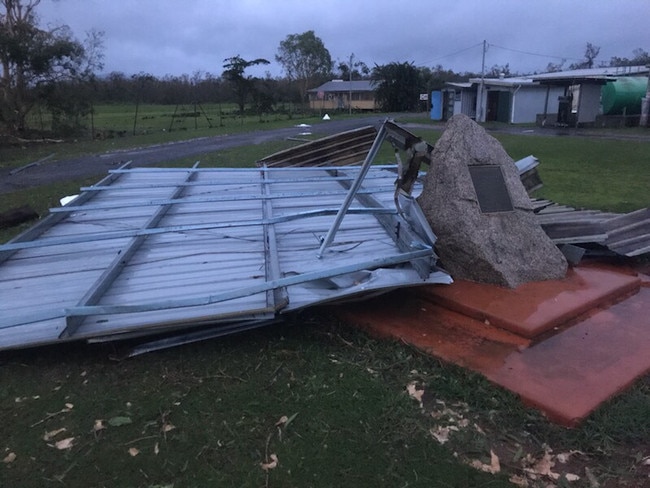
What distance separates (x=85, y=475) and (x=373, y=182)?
209 inches

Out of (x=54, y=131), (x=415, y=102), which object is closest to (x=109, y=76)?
(x=54, y=131)

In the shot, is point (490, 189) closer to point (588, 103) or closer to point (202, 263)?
point (202, 263)

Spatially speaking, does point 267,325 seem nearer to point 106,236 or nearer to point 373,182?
point 106,236

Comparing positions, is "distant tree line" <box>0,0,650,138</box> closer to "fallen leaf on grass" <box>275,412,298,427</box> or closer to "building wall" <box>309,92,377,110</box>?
"building wall" <box>309,92,377,110</box>

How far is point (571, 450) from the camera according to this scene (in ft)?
8.82

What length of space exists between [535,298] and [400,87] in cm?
4674

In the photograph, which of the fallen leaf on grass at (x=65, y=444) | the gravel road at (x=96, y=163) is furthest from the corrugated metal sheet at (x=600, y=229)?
→ the gravel road at (x=96, y=163)

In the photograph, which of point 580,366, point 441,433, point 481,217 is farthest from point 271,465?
point 481,217

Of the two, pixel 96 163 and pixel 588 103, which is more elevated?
pixel 588 103

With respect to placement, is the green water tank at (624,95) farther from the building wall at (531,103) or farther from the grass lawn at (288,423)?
the grass lawn at (288,423)

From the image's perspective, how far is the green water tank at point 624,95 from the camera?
26.5m

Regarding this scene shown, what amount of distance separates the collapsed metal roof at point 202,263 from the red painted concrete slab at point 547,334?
1.09 ft

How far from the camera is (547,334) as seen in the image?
3734 mm

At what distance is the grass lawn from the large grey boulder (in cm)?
123
